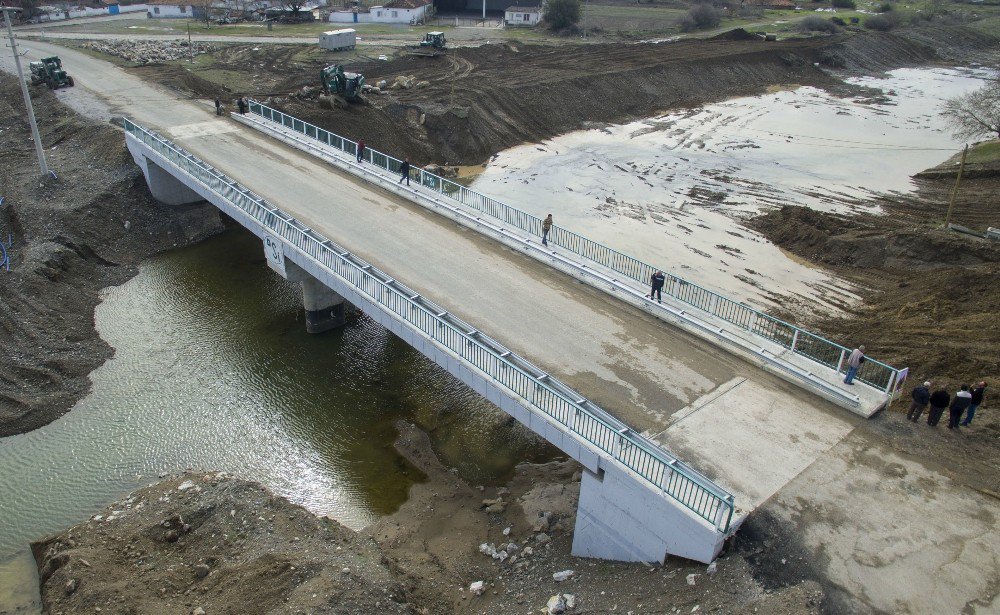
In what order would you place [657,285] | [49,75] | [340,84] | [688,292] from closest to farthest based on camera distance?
[657,285] < [688,292] < [340,84] < [49,75]

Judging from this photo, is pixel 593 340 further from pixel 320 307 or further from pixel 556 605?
pixel 320 307

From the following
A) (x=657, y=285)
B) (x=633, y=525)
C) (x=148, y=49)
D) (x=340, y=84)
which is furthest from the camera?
(x=148, y=49)

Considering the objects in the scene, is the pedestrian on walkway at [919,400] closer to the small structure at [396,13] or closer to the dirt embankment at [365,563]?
the dirt embankment at [365,563]

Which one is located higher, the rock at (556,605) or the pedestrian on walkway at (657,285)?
the pedestrian on walkway at (657,285)

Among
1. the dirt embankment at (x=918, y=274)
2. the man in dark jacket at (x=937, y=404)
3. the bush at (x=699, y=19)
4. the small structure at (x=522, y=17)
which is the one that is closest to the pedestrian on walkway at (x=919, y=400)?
the man in dark jacket at (x=937, y=404)

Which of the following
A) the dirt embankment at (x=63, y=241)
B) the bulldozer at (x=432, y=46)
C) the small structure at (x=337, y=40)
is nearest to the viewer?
the dirt embankment at (x=63, y=241)

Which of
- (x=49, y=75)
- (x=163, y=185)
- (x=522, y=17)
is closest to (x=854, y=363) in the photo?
(x=163, y=185)

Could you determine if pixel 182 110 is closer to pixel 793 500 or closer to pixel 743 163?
pixel 743 163

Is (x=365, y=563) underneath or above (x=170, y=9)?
underneath
